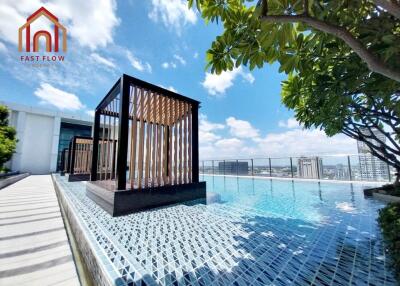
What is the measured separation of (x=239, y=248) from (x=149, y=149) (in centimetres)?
274

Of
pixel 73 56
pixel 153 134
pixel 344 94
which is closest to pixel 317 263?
pixel 344 94

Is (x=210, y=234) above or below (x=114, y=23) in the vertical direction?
below

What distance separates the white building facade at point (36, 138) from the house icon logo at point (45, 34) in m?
13.2

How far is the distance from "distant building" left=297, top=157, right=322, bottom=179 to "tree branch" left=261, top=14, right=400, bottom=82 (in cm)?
896

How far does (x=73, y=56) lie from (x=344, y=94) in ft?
34.4

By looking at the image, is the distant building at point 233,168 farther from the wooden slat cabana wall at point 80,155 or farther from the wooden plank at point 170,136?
the wooden slat cabana wall at point 80,155

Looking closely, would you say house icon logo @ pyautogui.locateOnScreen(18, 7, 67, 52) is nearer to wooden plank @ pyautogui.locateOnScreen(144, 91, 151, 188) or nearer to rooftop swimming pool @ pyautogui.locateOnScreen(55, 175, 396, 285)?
wooden plank @ pyautogui.locateOnScreen(144, 91, 151, 188)

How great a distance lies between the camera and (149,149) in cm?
385

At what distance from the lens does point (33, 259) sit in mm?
2004

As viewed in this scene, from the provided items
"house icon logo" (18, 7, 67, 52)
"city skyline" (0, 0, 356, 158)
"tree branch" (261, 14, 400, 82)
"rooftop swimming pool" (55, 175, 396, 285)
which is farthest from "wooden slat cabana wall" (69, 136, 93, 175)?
"tree branch" (261, 14, 400, 82)

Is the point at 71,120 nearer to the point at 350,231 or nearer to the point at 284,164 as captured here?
the point at 284,164

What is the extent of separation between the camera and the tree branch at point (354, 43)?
1011mm

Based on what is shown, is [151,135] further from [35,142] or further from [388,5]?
[35,142]

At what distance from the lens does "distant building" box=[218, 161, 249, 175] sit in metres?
12.0
